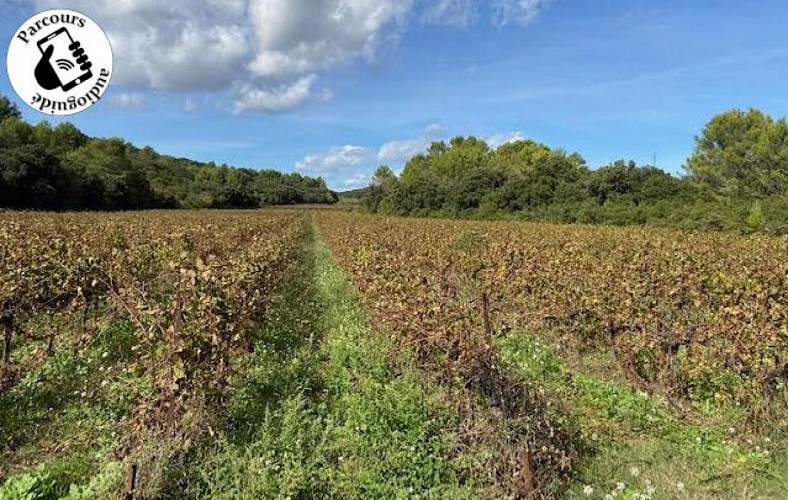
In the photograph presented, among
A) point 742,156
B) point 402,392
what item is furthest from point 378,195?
point 402,392

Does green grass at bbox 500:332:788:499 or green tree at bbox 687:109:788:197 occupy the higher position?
green tree at bbox 687:109:788:197

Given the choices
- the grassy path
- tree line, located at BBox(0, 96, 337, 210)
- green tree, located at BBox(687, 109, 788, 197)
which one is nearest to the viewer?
the grassy path

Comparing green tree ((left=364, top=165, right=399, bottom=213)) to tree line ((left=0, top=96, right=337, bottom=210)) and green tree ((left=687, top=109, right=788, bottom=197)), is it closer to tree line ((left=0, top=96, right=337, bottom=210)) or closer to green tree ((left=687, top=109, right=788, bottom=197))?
tree line ((left=0, top=96, right=337, bottom=210))

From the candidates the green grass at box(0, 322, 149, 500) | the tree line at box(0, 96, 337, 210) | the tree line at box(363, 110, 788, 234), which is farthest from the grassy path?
the tree line at box(0, 96, 337, 210)

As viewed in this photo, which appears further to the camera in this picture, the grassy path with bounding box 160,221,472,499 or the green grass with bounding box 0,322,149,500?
the grassy path with bounding box 160,221,472,499

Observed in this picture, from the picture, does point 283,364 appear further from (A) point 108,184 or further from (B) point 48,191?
(A) point 108,184

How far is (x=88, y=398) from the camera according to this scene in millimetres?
5875

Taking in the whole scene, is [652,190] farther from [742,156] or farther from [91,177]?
[91,177]

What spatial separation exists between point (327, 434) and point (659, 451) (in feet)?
9.51

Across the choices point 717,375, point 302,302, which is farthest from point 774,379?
point 302,302

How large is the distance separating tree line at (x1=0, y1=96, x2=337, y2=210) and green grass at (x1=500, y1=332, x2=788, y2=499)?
5296 centimetres

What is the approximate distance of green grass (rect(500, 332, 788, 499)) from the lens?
4.21 m

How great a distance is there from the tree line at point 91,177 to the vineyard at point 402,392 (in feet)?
160

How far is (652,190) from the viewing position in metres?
42.8
